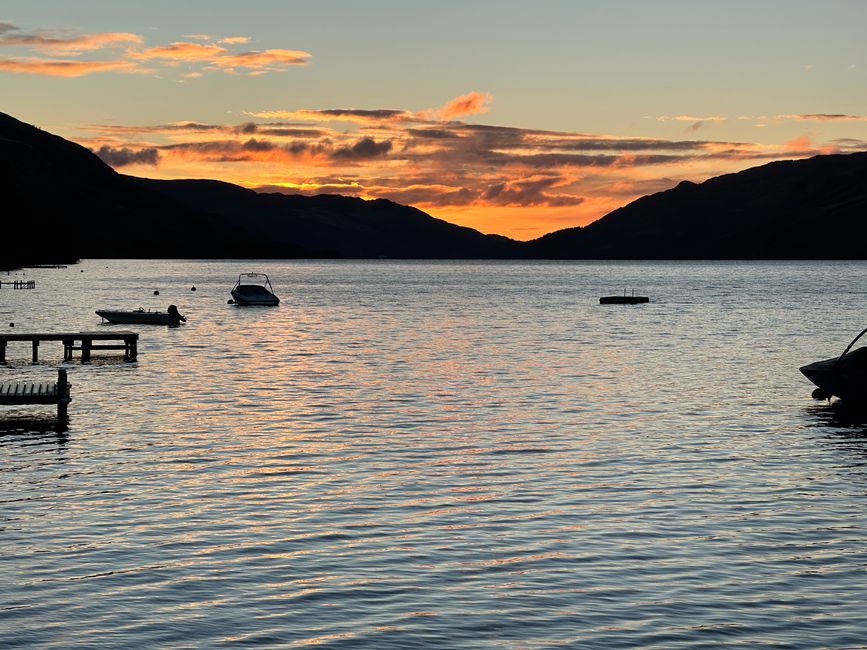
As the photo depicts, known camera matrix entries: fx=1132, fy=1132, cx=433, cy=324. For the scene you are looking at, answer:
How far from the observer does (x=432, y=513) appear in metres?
23.7

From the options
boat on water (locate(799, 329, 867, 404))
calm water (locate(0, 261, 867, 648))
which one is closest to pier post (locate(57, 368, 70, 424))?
calm water (locate(0, 261, 867, 648))

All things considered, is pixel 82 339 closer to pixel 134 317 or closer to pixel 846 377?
pixel 134 317

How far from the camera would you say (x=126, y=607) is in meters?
17.2

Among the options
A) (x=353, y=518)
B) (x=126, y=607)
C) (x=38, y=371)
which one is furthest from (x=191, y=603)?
(x=38, y=371)

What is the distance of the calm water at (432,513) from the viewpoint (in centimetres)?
1675

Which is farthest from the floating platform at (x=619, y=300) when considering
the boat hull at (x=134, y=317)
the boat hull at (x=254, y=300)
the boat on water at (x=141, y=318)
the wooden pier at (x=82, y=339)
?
the wooden pier at (x=82, y=339)

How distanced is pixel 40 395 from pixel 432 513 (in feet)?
56.8

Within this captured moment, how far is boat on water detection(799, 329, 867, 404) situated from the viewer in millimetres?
41388

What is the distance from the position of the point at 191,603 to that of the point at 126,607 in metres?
0.96

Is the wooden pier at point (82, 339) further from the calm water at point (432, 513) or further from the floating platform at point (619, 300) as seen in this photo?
the floating platform at point (619, 300)

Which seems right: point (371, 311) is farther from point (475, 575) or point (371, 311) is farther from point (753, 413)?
point (475, 575)

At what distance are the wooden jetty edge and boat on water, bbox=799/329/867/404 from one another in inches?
1065

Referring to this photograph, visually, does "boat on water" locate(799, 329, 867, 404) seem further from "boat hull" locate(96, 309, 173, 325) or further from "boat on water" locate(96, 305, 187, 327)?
"boat hull" locate(96, 309, 173, 325)

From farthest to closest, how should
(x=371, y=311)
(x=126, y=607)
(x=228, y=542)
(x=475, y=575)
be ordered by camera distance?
(x=371, y=311) < (x=228, y=542) < (x=475, y=575) < (x=126, y=607)
